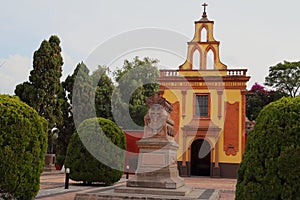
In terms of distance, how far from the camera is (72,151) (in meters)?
16.5

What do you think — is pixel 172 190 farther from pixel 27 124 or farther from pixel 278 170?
pixel 278 170

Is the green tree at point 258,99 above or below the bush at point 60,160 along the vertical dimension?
→ above

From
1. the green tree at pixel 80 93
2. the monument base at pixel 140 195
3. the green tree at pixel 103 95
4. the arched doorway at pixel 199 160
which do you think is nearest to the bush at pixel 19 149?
the monument base at pixel 140 195

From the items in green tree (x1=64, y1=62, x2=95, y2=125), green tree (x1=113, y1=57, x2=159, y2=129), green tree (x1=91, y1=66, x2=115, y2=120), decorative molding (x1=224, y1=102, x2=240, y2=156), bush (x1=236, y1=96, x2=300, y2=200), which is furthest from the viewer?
green tree (x1=113, y1=57, x2=159, y2=129)

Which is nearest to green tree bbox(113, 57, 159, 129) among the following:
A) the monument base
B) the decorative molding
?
the decorative molding

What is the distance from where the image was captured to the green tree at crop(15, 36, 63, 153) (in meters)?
26.6

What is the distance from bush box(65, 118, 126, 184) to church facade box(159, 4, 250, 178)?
407 inches

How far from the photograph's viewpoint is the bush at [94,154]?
16094 mm

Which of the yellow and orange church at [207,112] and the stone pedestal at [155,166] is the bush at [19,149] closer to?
the stone pedestal at [155,166]

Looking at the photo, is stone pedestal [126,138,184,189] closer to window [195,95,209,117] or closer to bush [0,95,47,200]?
bush [0,95,47,200]

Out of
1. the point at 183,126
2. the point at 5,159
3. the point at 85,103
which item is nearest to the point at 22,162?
the point at 5,159

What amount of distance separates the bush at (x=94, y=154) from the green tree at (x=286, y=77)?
2720 centimetres

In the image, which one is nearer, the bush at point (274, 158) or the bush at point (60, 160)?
the bush at point (274, 158)

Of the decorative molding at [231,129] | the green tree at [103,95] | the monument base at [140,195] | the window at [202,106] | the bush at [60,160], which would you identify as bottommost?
the monument base at [140,195]
